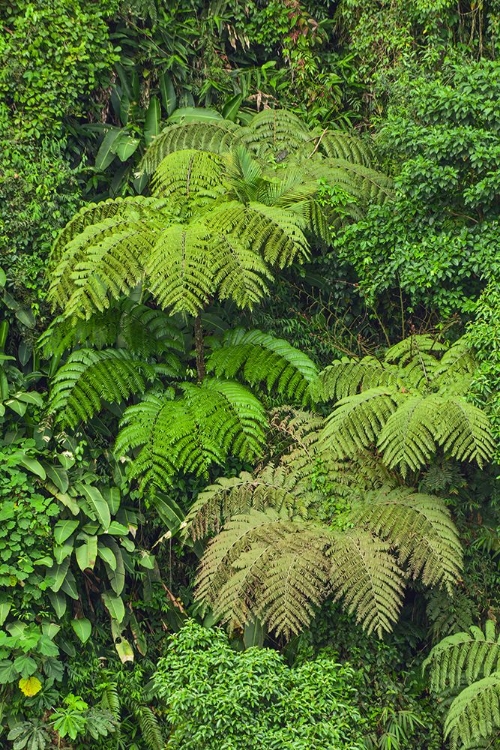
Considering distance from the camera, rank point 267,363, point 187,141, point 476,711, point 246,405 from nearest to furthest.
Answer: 1. point 476,711
2. point 246,405
3. point 267,363
4. point 187,141

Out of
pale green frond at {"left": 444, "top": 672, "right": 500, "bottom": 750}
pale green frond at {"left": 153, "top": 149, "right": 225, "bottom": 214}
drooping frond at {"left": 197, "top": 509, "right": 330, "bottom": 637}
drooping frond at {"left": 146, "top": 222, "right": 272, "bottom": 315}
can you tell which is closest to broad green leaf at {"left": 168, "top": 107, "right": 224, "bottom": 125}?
pale green frond at {"left": 153, "top": 149, "right": 225, "bottom": 214}

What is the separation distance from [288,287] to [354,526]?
2.39 metres

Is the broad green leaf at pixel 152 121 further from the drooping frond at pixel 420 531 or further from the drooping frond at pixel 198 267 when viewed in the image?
the drooping frond at pixel 420 531

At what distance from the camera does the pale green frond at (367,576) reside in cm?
680

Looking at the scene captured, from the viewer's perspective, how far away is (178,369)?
816 centimetres

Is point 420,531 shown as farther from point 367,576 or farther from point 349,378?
point 349,378

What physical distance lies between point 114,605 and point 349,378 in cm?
231

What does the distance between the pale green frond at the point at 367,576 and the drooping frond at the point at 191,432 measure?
1015mm

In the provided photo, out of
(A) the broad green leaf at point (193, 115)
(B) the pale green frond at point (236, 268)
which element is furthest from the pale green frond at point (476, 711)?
(A) the broad green leaf at point (193, 115)

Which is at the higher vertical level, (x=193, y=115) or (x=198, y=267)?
(x=193, y=115)

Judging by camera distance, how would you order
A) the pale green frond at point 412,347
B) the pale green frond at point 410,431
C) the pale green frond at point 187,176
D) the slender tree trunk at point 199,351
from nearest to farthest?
the pale green frond at point 410,431 < the pale green frond at point 412,347 < the slender tree trunk at point 199,351 < the pale green frond at point 187,176

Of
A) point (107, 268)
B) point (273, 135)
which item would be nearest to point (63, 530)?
point (107, 268)

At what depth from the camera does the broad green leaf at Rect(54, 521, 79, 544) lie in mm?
7311

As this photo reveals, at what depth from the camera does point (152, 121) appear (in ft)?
30.4
